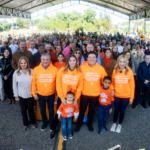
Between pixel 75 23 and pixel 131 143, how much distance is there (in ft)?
107

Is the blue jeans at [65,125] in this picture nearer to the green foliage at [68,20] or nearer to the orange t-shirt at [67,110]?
the orange t-shirt at [67,110]

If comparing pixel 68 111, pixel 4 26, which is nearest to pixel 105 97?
pixel 68 111

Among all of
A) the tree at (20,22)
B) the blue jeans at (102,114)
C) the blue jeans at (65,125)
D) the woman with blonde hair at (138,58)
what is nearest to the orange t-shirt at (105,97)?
the blue jeans at (102,114)

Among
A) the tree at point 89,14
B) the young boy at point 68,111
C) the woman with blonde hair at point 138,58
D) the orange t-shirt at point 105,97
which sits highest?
the tree at point 89,14

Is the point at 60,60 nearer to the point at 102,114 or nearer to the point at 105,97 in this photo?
the point at 105,97

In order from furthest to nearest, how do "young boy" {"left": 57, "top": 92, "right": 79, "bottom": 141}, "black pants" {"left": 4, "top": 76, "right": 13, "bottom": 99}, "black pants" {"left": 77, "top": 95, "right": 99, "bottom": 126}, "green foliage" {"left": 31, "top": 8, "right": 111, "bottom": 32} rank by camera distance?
"green foliage" {"left": 31, "top": 8, "right": 111, "bottom": 32} → "black pants" {"left": 4, "top": 76, "right": 13, "bottom": 99} → "black pants" {"left": 77, "top": 95, "right": 99, "bottom": 126} → "young boy" {"left": 57, "top": 92, "right": 79, "bottom": 141}

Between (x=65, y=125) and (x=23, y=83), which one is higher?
(x=23, y=83)

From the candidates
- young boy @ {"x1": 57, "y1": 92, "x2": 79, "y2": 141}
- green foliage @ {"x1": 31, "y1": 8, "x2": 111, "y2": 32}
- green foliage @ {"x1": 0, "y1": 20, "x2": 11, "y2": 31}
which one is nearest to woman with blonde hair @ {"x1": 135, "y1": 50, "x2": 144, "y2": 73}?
young boy @ {"x1": 57, "y1": 92, "x2": 79, "y2": 141}

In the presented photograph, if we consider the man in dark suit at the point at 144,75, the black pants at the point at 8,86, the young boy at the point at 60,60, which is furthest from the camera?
the black pants at the point at 8,86

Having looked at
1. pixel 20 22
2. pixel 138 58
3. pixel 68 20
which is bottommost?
pixel 138 58

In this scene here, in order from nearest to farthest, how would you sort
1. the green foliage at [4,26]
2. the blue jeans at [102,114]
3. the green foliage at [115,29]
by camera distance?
the blue jeans at [102,114] < the green foliage at [115,29] < the green foliage at [4,26]

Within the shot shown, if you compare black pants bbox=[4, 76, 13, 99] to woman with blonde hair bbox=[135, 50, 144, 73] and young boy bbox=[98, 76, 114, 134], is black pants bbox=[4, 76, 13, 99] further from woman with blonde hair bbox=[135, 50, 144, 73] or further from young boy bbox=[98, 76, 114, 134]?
woman with blonde hair bbox=[135, 50, 144, 73]

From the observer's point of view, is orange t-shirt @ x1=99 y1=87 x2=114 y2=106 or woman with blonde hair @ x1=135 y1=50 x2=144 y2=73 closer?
orange t-shirt @ x1=99 y1=87 x2=114 y2=106

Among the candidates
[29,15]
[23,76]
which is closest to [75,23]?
[29,15]
